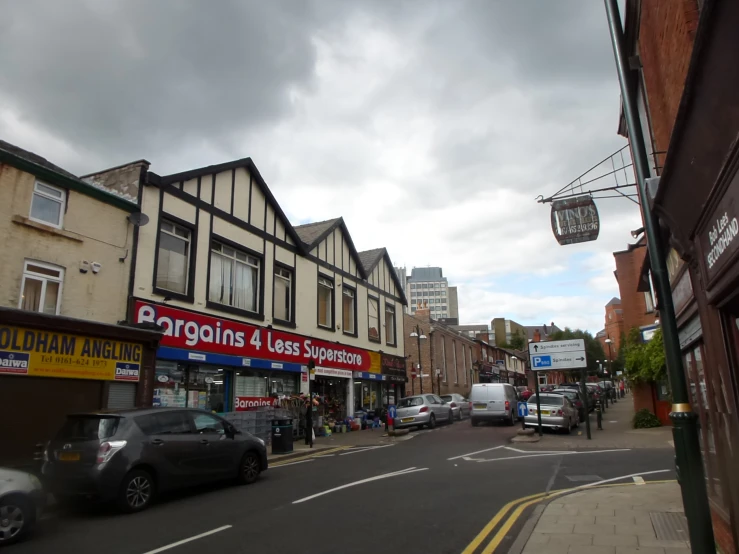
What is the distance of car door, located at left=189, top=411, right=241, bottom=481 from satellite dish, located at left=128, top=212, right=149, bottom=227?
674 centimetres

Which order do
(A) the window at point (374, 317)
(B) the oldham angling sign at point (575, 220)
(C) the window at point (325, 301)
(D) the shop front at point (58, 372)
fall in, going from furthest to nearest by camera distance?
(A) the window at point (374, 317) < (C) the window at point (325, 301) < (D) the shop front at point (58, 372) < (B) the oldham angling sign at point (575, 220)

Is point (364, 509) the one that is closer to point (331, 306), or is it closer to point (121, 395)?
point (121, 395)

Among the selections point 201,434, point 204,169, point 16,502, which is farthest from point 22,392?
point 204,169

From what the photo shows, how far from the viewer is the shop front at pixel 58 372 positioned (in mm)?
11281

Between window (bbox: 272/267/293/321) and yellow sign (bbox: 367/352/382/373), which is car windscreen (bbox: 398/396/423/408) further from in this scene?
window (bbox: 272/267/293/321)

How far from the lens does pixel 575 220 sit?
10.2m

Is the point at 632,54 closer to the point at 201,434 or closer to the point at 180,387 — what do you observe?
the point at 201,434

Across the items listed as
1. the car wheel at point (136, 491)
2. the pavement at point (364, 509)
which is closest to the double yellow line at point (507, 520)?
the pavement at point (364, 509)

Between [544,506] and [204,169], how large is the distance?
1448cm

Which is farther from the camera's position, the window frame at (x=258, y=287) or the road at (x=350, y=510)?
the window frame at (x=258, y=287)

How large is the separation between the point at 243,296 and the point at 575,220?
1279cm

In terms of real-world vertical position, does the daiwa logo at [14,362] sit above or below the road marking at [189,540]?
above

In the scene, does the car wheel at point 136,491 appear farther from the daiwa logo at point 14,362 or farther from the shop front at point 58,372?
the daiwa logo at point 14,362

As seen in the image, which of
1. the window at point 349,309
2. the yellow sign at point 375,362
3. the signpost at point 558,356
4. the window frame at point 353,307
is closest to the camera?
the signpost at point 558,356
